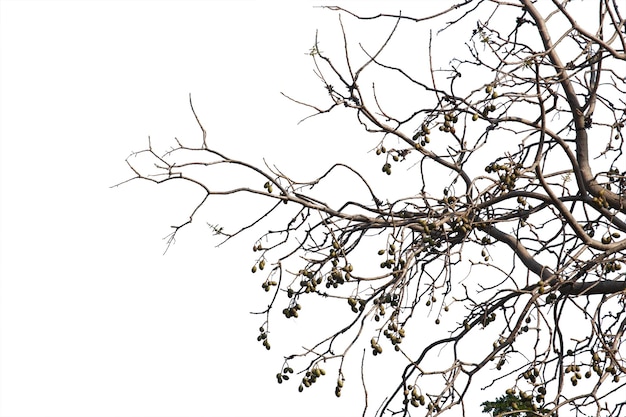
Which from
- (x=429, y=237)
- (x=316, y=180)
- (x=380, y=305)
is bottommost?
(x=380, y=305)

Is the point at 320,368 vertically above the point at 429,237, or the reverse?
the point at 429,237

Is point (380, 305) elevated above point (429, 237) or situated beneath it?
situated beneath

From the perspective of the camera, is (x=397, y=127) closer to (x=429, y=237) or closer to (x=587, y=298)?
(x=429, y=237)

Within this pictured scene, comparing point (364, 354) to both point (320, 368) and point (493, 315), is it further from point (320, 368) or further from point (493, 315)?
point (493, 315)

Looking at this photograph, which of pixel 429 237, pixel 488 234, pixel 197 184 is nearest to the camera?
pixel 197 184

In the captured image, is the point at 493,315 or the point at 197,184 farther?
the point at 493,315

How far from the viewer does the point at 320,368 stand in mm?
5141

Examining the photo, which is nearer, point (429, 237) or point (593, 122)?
point (429, 237)

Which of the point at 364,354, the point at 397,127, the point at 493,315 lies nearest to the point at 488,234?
the point at 493,315

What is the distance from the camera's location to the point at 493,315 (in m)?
5.79

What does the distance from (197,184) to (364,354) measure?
3.87 feet

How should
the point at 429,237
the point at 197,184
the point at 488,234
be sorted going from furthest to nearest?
1. the point at 488,234
2. the point at 429,237
3. the point at 197,184

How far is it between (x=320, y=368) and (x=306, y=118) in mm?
1275

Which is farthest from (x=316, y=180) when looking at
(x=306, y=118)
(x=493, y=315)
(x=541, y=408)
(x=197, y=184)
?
(x=541, y=408)
